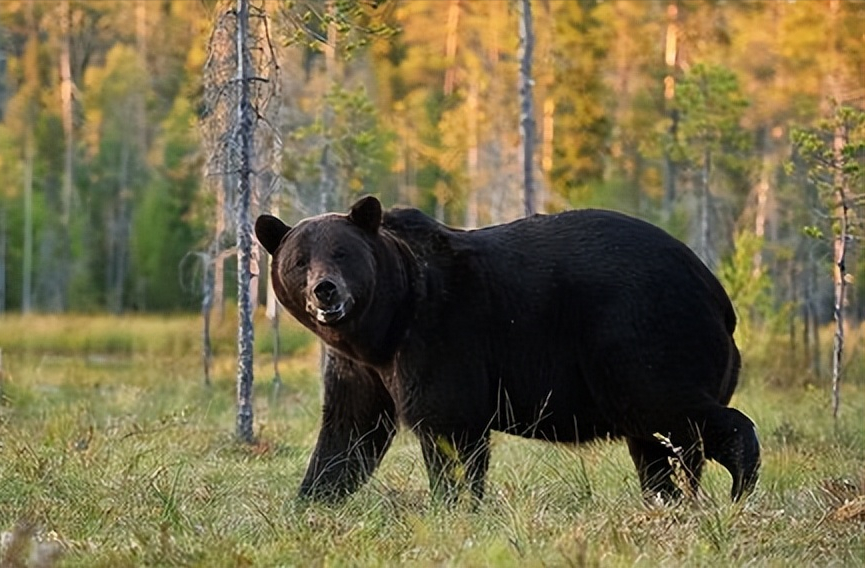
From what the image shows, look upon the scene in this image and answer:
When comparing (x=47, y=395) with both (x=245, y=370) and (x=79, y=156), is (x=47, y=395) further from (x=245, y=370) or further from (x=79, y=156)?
(x=79, y=156)

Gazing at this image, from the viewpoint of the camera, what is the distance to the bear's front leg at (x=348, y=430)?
8.16 metres

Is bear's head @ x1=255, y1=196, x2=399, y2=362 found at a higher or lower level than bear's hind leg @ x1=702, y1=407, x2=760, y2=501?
higher

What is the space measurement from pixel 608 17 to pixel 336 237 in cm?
2943

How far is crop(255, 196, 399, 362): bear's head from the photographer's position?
736 centimetres

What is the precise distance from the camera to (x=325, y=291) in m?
7.27

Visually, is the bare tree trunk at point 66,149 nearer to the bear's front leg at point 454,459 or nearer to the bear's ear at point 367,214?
the bear's ear at point 367,214

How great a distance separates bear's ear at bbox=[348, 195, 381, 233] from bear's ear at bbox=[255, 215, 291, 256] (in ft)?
1.35

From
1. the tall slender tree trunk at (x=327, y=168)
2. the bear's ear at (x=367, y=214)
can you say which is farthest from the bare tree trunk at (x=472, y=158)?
the bear's ear at (x=367, y=214)

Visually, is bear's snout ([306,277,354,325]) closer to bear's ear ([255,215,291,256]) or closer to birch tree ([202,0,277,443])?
bear's ear ([255,215,291,256])

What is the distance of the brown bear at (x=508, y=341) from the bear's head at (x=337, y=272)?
0.03 ft

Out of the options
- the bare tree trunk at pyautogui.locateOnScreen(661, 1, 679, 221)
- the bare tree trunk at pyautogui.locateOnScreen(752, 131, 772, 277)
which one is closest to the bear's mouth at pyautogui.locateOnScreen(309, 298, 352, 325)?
the bare tree trunk at pyautogui.locateOnScreen(752, 131, 772, 277)

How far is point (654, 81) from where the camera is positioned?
36.4 metres

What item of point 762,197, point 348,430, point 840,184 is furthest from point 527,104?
point 762,197

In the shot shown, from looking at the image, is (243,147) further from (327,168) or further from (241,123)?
(327,168)
